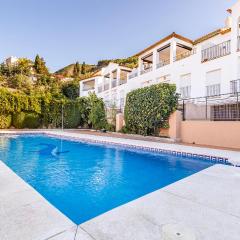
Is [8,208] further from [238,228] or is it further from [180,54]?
[180,54]

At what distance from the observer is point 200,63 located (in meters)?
16.4

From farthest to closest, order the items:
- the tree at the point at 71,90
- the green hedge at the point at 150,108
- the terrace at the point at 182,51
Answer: the tree at the point at 71,90 < the terrace at the point at 182,51 < the green hedge at the point at 150,108

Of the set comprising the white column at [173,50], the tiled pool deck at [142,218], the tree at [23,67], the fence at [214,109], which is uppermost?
the tree at [23,67]

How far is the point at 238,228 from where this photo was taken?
274 cm

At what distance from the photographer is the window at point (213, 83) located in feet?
49.8

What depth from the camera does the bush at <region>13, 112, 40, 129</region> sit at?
2198 centimetres

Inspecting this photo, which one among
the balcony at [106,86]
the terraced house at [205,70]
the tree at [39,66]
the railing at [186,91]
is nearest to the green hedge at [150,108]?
the terraced house at [205,70]

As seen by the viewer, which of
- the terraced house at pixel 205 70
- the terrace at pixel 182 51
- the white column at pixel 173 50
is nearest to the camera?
the terraced house at pixel 205 70

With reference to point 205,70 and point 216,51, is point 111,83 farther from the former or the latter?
point 216,51

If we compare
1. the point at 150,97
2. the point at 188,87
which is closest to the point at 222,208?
the point at 150,97

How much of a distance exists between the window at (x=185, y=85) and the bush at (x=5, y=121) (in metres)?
17.6

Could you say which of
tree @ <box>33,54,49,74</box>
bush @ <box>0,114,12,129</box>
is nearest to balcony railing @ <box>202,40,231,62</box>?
bush @ <box>0,114,12,129</box>

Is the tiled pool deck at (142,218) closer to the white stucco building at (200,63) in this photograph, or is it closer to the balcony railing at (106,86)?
the white stucco building at (200,63)

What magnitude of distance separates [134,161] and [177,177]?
253 cm
